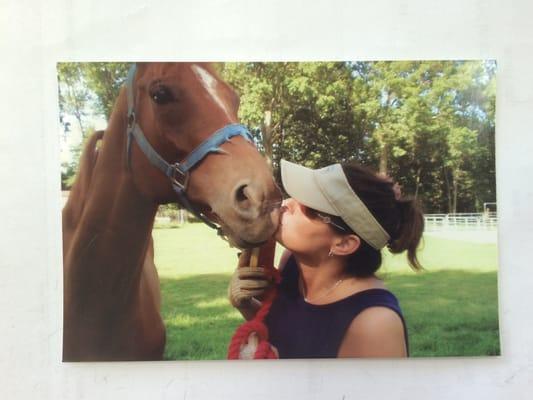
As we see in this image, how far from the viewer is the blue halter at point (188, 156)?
2.69 meters

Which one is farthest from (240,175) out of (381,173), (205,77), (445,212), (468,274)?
(468,274)

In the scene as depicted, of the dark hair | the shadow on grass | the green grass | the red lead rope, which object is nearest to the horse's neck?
the green grass

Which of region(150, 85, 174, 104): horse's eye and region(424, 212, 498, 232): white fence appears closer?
region(150, 85, 174, 104): horse's eye

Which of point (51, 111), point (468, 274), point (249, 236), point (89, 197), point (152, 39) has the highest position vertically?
point (152, 39)

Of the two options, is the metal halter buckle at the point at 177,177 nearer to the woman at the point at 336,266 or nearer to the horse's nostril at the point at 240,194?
the horse's nostril at the point at 240,194

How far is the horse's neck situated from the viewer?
2.85 meters

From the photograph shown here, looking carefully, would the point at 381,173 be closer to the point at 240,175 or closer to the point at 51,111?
the point at 240,175

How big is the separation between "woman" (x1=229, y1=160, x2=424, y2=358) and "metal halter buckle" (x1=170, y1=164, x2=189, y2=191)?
50 centimetres

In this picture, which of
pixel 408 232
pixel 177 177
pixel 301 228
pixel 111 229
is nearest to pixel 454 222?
pixel 408 232

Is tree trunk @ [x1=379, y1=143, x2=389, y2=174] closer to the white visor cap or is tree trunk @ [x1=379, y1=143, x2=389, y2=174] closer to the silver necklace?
the white visor cap

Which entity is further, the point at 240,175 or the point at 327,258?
the point at 327,258

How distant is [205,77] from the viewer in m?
2.83

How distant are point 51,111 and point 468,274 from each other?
241cm

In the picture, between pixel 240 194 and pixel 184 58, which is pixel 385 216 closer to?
pixel 240 194
